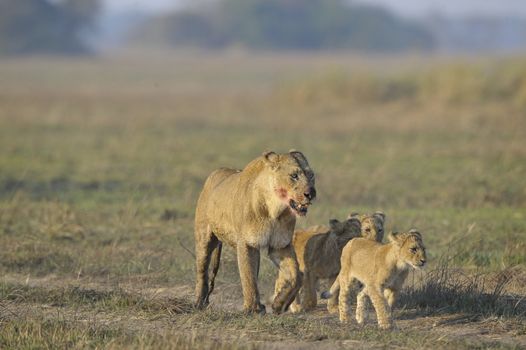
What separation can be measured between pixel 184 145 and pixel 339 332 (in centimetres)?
1275

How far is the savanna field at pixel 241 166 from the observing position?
A: 6.83m

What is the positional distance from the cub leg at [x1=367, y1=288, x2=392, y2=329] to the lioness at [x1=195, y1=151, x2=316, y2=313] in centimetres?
57

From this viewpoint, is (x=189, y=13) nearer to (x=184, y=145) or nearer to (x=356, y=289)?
(x=184, y=145)

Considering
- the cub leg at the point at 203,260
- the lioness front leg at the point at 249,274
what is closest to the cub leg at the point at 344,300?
the lioness front leg at the point at 249,274

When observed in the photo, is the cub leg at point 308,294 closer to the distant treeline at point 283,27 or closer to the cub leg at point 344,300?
the cub leg at point 344,300

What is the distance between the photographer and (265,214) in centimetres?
696

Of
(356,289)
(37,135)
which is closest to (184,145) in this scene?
(37,135)

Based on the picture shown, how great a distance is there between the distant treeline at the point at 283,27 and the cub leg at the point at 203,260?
79.2 metres

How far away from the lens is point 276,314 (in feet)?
23.3

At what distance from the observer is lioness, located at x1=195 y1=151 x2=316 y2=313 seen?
→ 6781 mm

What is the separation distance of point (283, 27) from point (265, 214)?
8504cm

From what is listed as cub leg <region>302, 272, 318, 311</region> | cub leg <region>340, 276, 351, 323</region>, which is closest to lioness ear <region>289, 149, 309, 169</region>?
cub leg <region>340, 276, 351, 323</region>

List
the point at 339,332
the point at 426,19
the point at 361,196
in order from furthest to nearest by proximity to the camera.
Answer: the point at 426,19 → the point at 361,196 → the point at 339,332

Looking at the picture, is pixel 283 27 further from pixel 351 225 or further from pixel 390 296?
pixel 390 296
